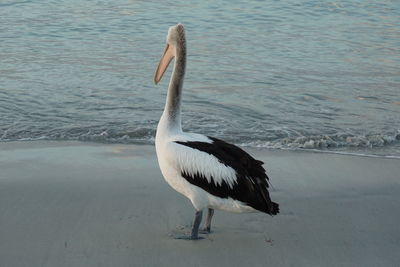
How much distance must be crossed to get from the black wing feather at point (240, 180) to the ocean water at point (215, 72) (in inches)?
105

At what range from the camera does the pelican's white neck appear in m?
4.56

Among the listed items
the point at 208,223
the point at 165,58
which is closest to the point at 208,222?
the point at 208,223

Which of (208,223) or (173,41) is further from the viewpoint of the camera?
(173,41)

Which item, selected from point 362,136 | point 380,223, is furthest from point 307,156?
point 380,223

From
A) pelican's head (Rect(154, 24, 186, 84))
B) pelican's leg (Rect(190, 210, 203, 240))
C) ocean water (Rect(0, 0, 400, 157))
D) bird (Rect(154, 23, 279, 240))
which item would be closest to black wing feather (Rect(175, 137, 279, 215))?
bird (Rect(154, 23, 279, 240))

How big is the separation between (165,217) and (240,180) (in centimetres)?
73

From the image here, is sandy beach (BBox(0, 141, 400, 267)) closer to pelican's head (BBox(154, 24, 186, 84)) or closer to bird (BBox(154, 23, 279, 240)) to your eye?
bird (BBox(154, 23, 279, 240))

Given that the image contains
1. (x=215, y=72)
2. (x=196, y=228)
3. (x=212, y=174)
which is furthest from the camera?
(x=215, y=72)

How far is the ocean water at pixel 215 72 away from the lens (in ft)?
24.7

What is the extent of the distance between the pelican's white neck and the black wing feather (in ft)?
0.70

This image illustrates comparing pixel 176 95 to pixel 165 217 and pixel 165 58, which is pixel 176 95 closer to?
pixel 165 58

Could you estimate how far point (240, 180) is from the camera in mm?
4270

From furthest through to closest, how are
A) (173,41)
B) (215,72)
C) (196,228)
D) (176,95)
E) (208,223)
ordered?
(215,72), (173,41), (176,95), (208,223), (196,228)

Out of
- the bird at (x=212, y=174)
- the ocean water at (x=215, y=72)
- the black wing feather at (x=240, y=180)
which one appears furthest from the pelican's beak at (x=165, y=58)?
the ocean water at (x=215, y=72)
